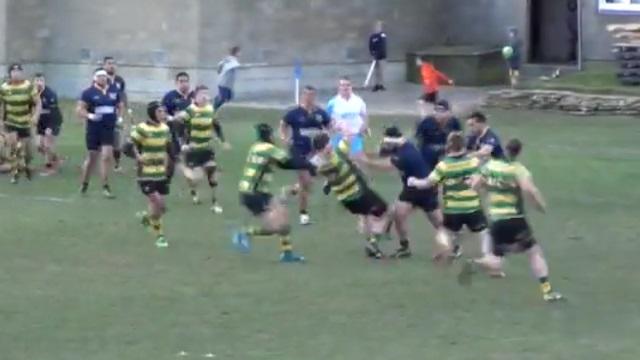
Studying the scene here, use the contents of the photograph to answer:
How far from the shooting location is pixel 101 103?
2736cm

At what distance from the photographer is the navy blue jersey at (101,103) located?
2722 centimetres

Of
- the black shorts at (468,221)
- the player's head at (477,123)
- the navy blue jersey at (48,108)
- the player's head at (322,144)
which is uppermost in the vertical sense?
the player's head at (477,123)

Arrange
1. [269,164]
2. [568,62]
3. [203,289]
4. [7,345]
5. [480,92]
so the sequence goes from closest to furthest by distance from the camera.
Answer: [7,345] < [203,289] < [269,164] < [480,92] < [568,62]

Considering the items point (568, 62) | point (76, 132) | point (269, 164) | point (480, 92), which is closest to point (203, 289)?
point (269, 164)

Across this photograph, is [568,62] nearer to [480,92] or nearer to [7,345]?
[480,92]

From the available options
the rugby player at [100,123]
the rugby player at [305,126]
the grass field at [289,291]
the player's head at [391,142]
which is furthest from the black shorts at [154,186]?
the rugby player at [100,123]

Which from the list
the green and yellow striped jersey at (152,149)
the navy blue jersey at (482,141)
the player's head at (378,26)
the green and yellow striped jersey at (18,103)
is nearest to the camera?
the navy blue jersey at (482,141)

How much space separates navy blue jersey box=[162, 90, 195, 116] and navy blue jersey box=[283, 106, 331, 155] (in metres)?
2.99

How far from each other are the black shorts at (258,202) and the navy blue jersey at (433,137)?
2.47 meters

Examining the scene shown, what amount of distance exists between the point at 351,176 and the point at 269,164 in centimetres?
96

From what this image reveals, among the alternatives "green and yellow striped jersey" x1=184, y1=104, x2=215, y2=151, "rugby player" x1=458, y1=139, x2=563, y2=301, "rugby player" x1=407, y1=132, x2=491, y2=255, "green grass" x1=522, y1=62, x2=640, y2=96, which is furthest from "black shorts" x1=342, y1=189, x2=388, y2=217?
"green grass" x1=522, y1=62, x2=640, y2=96

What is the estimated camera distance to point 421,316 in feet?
55.6

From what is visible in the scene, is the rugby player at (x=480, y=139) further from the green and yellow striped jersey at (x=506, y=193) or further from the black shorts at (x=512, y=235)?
the black shorts at (x=512, y=235)

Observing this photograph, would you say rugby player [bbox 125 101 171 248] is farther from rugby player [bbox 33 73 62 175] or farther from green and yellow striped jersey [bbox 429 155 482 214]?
rugby player [bbox 33 73 62 175]
